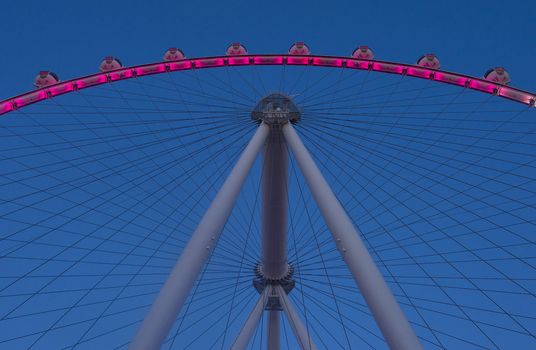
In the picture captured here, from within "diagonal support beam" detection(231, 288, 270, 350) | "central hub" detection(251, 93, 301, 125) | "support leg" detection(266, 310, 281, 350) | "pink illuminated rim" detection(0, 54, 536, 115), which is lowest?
"diagonal support beam" detection(231, 288, 270, 350)

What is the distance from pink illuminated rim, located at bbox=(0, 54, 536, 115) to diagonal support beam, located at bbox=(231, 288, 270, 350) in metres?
7.74

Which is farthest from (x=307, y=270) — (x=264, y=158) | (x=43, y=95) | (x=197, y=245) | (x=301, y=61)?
(x=43, y=95)

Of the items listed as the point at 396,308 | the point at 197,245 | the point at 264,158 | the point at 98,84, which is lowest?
the point at 396,308

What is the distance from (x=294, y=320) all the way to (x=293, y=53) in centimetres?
833

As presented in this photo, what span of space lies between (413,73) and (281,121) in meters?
4.66

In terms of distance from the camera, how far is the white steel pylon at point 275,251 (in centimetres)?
750

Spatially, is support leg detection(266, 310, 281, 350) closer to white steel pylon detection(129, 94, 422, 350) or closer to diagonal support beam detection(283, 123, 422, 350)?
white steel pylon detection(129, 94, 422, 350)

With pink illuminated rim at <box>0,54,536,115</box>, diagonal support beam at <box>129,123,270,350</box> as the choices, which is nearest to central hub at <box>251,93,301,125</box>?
pink illuminated rim at <box>0,54,536,115</box>

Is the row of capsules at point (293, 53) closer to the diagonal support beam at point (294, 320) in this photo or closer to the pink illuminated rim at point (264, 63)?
the pink illuminated rim at point (264, 63)

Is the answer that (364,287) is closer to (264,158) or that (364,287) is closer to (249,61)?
(264,158)

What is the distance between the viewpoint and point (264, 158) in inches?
547

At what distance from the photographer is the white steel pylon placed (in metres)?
7.50

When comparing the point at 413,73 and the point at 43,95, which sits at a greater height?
the point at 413,73

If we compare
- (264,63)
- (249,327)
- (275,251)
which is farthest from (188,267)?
(264,63)
